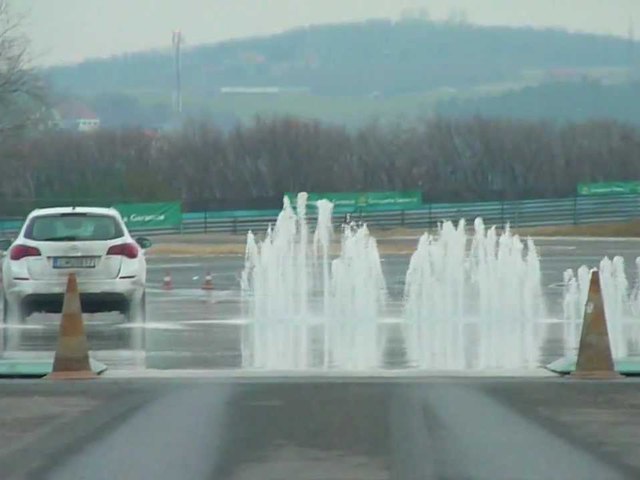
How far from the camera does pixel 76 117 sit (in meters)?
95.7

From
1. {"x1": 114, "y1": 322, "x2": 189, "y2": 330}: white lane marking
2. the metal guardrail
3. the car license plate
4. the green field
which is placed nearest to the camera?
the car license plate

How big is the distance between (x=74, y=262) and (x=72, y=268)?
7 centimetres

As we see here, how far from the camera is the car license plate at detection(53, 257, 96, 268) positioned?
19.8 m

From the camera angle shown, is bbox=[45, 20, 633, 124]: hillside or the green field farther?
bbox=[45, 20, 633, 124]: hillside

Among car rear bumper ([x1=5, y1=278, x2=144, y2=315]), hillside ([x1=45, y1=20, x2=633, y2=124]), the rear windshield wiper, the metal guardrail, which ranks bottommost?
car rear bumper ([x1=5, y1=278, x2=144, y2=315])

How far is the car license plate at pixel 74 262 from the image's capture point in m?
19.8

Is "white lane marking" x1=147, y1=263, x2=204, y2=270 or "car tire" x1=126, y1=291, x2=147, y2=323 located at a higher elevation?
"car tire" x1=126, y1=291, x2=147, y2=323

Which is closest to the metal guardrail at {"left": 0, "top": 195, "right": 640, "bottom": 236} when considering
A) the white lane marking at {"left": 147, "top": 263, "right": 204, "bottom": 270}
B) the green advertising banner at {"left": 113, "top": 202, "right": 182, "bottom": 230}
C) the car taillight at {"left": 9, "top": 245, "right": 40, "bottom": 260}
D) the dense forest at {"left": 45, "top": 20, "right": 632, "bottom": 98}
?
the green advertising banner at {"left": 113, "top": 202, "right": 182, "bottom": 230}

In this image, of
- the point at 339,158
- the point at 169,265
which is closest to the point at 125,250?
the point at 169,265

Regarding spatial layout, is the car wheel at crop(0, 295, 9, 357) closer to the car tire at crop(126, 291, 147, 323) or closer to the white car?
the white car

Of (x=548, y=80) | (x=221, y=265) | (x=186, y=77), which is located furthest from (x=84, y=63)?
(x=221, y=265)

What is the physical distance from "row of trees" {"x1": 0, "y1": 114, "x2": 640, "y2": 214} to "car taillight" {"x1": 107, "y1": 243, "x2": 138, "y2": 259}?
55000 millimetres

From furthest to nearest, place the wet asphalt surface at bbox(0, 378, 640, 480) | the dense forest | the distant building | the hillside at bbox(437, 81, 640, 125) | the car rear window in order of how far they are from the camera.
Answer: the dense forest, the hillside at bbox(437, 81, 640, 125), the distant building, the car rear window, the wet asphalt surface at bbox(0, 378, 640, 480)

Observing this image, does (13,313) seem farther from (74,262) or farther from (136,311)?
(136,311)
